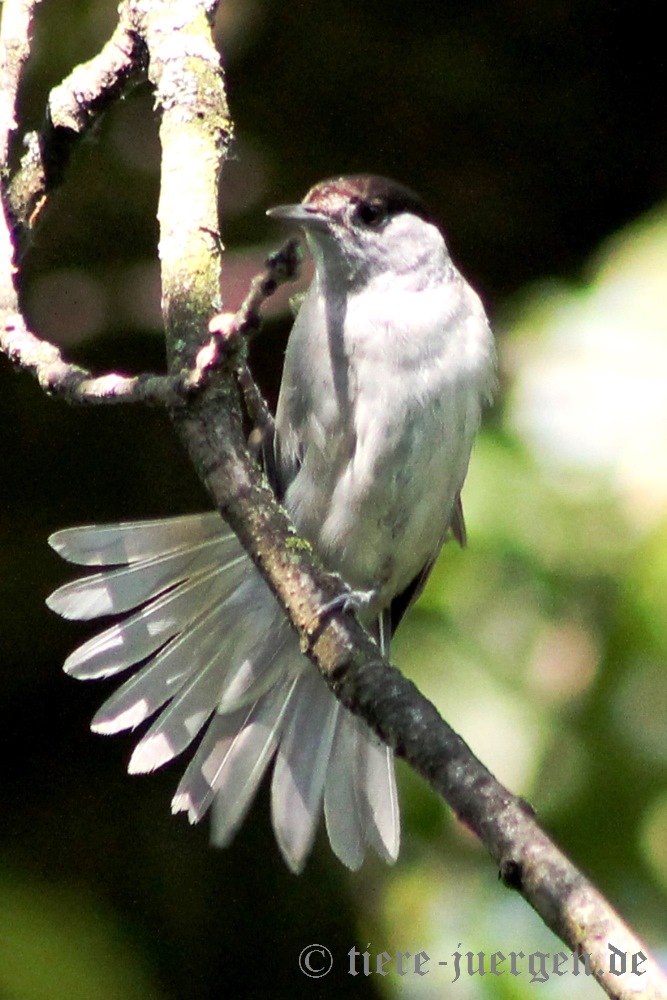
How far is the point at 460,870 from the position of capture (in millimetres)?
3199

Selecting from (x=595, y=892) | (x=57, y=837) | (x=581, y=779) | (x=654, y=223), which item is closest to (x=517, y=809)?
(x=595, y=892)

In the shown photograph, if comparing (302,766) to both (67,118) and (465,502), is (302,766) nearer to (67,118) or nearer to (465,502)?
(465,502)

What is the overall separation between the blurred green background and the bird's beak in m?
0.57

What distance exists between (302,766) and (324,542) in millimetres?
602

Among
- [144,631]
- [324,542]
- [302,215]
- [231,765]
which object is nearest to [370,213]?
[302,215]

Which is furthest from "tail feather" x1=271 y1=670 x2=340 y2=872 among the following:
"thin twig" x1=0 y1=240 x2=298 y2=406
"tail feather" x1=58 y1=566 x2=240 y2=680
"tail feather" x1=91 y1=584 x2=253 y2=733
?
"thin twig" x1=0 y1=240 x2=298 y2=406

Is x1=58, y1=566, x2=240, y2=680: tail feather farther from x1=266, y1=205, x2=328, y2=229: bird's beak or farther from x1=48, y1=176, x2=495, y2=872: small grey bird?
x1=266, y1=205, x2=328, y2=229: bird's beak

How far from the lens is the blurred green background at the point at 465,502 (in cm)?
297

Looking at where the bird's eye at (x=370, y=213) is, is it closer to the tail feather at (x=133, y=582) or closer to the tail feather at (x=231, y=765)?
the tail feather at (x=133, y=582)

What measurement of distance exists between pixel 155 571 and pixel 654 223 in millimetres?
1658

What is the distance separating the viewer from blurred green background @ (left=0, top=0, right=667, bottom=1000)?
9.75ft

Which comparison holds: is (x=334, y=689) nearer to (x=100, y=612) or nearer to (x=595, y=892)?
(x=595, y=892)

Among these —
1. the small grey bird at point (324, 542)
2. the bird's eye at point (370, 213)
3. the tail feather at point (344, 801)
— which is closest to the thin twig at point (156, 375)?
the small grey bird at point (324, 542)

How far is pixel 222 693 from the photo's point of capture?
3357 mm
